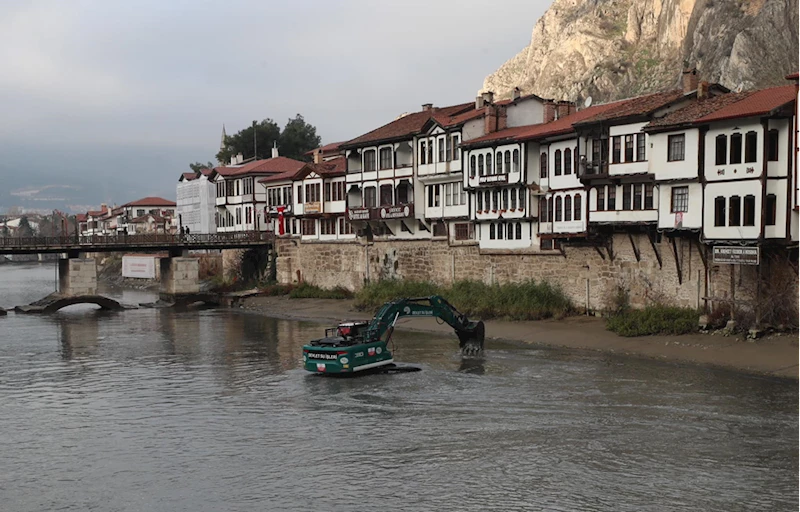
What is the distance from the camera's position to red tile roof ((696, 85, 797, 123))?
3612 centimetres

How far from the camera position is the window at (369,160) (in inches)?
2564

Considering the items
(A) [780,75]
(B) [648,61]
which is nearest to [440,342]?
(A) [780,75]

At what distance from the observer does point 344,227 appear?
70.2 metres

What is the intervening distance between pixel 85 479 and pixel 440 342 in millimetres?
25217

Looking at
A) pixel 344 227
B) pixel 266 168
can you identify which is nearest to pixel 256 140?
pixel 266 168

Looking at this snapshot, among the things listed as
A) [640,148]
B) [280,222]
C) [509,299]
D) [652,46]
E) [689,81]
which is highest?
[652,46]

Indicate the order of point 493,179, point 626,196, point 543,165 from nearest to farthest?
point 626,196, point 543,165, point 493,179

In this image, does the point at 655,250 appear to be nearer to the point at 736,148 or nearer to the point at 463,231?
the point at 736,148

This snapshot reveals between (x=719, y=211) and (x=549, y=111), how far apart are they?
20468 millimetres

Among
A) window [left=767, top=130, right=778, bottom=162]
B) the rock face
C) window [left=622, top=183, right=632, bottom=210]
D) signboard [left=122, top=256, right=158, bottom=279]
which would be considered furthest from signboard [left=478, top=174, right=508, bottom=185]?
signboard [left=122, top=256, right=158, bottom=279]

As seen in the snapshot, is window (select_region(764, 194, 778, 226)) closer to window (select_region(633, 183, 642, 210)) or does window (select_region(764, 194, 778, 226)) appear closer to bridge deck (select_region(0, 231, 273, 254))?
window (select_region(633, 183, 642, 210))

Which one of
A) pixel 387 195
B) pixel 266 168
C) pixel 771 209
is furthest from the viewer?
pixel 266 168

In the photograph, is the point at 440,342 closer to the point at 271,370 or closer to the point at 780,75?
the point at 271,370

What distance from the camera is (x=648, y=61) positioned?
14838 centimetres
